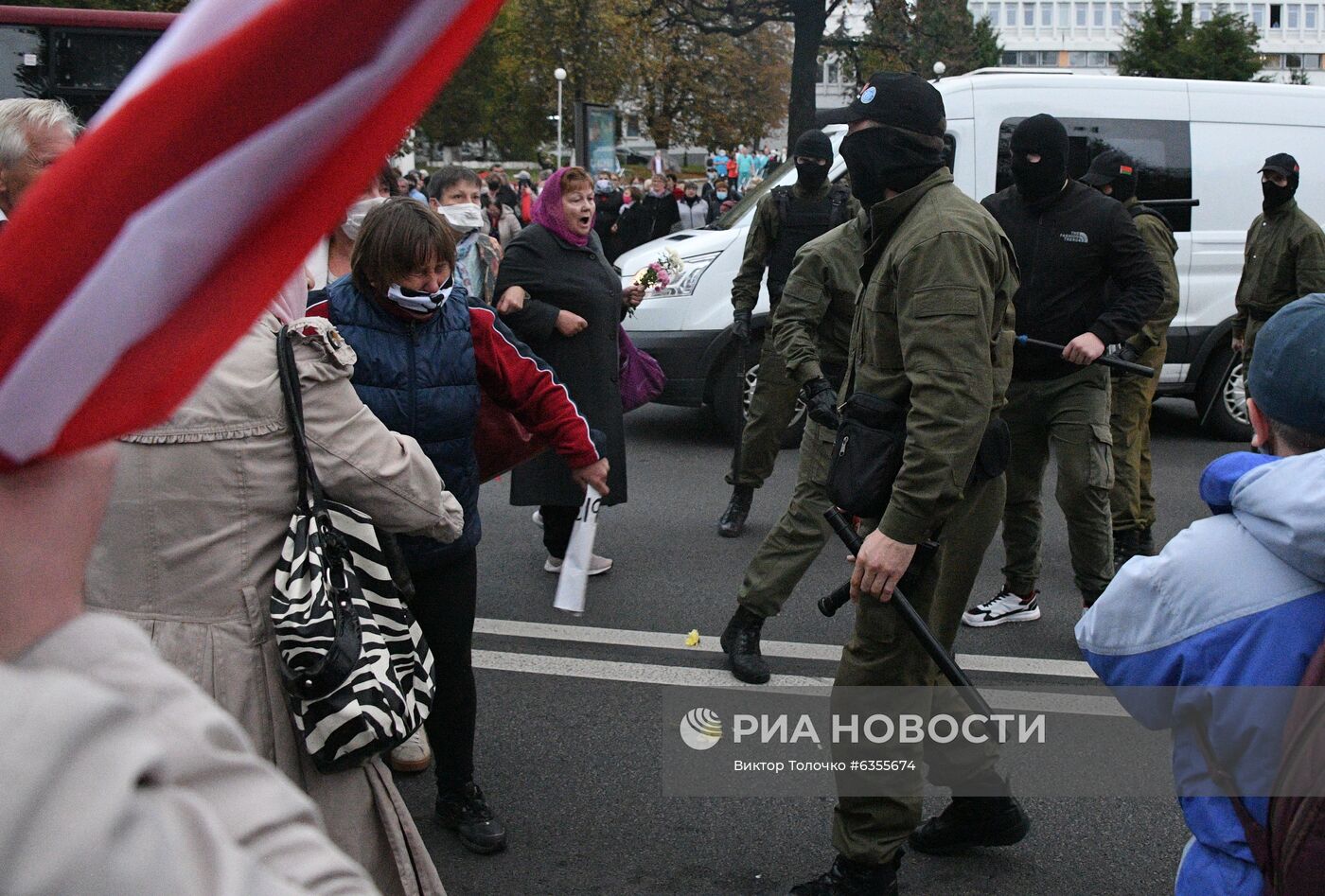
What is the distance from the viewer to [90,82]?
8.98 metres

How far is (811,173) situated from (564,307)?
2057 millimetres

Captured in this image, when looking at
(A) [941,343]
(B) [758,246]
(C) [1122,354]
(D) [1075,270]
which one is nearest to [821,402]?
(D) [1075,270]

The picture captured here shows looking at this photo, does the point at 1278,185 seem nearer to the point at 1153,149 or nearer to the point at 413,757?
the point at 1153,149

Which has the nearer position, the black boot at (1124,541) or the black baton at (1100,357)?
the black baton at (1100,357)

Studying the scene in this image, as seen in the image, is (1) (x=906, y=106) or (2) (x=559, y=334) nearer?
(1) (x=906, y=106)

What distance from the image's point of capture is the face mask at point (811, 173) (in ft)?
23.0

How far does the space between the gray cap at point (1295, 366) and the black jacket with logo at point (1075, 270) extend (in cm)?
320

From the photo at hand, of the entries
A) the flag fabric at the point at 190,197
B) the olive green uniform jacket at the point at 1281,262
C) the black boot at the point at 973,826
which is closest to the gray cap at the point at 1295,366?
the flag fabric at the point at 190,197

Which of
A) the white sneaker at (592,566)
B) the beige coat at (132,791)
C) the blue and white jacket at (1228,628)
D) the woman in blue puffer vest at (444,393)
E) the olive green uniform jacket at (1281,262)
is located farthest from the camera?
→ the olive green uniform jacket at (1281,262)

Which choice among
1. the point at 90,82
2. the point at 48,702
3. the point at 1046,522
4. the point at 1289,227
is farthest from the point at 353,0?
the point at 90,82

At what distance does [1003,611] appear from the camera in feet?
17.8

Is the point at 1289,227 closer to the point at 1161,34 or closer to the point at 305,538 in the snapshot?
the point at 305,538

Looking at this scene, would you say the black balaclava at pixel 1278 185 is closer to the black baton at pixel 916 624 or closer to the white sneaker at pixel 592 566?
the white sneaker at pixel 592 566

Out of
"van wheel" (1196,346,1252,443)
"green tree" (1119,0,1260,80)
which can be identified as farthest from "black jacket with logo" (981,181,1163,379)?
"green tree" (1119,0,1260,80)
